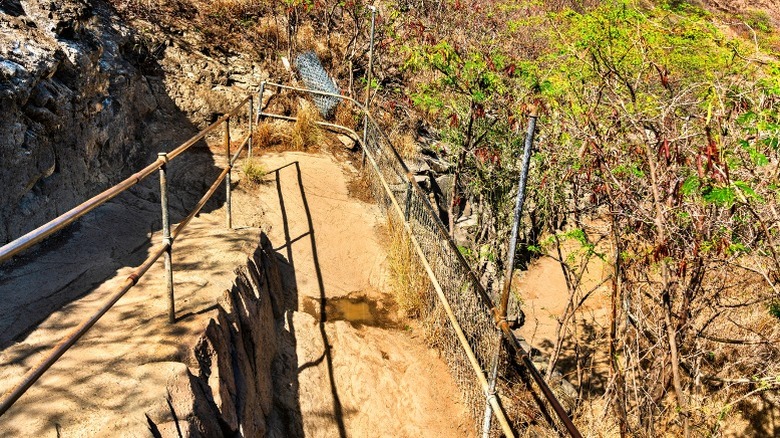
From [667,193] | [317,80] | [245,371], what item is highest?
[317,80]

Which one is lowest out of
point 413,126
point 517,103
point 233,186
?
point 233,186

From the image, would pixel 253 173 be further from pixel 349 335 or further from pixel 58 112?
pixel 349 335

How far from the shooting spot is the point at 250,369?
3.88 meters

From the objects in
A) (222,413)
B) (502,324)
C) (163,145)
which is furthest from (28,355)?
(163,145)

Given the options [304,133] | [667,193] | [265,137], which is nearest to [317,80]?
[304,133]

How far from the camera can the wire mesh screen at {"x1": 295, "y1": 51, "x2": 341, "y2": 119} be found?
9.47 m

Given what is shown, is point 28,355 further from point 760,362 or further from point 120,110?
point 760,362

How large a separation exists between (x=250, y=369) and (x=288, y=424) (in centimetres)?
60

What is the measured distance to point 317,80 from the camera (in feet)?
32.8

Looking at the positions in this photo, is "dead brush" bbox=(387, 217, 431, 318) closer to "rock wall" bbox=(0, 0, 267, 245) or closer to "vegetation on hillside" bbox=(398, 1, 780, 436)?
"vegetation on hillside" bbox=(398, 1, 780, 436)

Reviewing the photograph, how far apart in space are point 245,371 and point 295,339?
124 cm

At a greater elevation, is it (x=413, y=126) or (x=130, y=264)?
(x=413, y=126)

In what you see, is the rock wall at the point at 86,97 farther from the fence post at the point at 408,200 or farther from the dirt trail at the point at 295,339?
the fence post at the point at 408,200

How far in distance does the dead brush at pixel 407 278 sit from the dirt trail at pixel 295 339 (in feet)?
0.58
